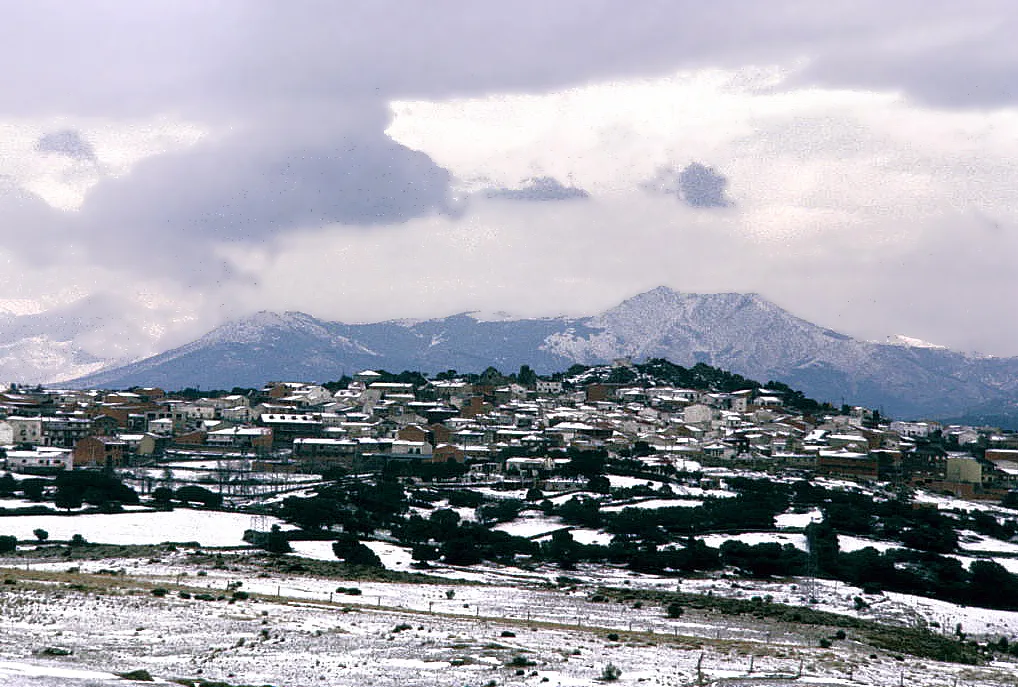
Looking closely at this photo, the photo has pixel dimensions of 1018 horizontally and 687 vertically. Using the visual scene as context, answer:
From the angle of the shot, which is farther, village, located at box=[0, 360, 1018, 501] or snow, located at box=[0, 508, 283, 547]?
village, located at box=[0, 360, 1018, 501]

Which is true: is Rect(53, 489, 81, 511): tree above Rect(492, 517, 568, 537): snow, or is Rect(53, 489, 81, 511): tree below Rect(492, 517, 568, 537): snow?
above

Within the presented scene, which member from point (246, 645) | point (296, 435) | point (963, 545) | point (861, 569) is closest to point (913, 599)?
point (861, 569)

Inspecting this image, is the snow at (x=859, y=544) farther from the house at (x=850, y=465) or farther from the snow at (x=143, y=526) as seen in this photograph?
the house at (x=850, y=465)

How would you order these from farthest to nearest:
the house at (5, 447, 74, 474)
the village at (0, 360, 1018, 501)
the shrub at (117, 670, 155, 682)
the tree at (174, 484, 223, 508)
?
1. the village at (0, 360, 1018, 501)
2. the house at (5, 447, 74, 474)
3. the tree at (174, 484, 223, 508)
4. the shrub at (117, 670, 155, 682)

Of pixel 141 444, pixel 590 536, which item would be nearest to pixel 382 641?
pixel 590 536

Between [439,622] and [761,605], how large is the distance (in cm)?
2099

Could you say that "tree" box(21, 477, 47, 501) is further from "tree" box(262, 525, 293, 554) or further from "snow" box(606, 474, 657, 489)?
"snow" box(606, 474, 657, 489)

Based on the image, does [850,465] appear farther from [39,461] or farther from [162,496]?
[39,461]

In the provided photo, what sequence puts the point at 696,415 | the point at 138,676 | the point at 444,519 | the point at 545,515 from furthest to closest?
the point at 696,415 → the point at 545,515 → the point at 444,519 → the point at 138,676

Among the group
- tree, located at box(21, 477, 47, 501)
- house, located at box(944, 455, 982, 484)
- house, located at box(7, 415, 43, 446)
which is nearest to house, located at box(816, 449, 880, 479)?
house, located at box(944, 455, 982, 484)

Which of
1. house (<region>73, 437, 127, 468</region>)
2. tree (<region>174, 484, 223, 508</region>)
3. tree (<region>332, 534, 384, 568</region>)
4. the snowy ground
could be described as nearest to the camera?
the snowy ground

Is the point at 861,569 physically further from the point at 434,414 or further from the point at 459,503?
the point at 434,414

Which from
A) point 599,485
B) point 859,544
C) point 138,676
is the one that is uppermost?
point 138,676

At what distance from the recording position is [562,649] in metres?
43.0
